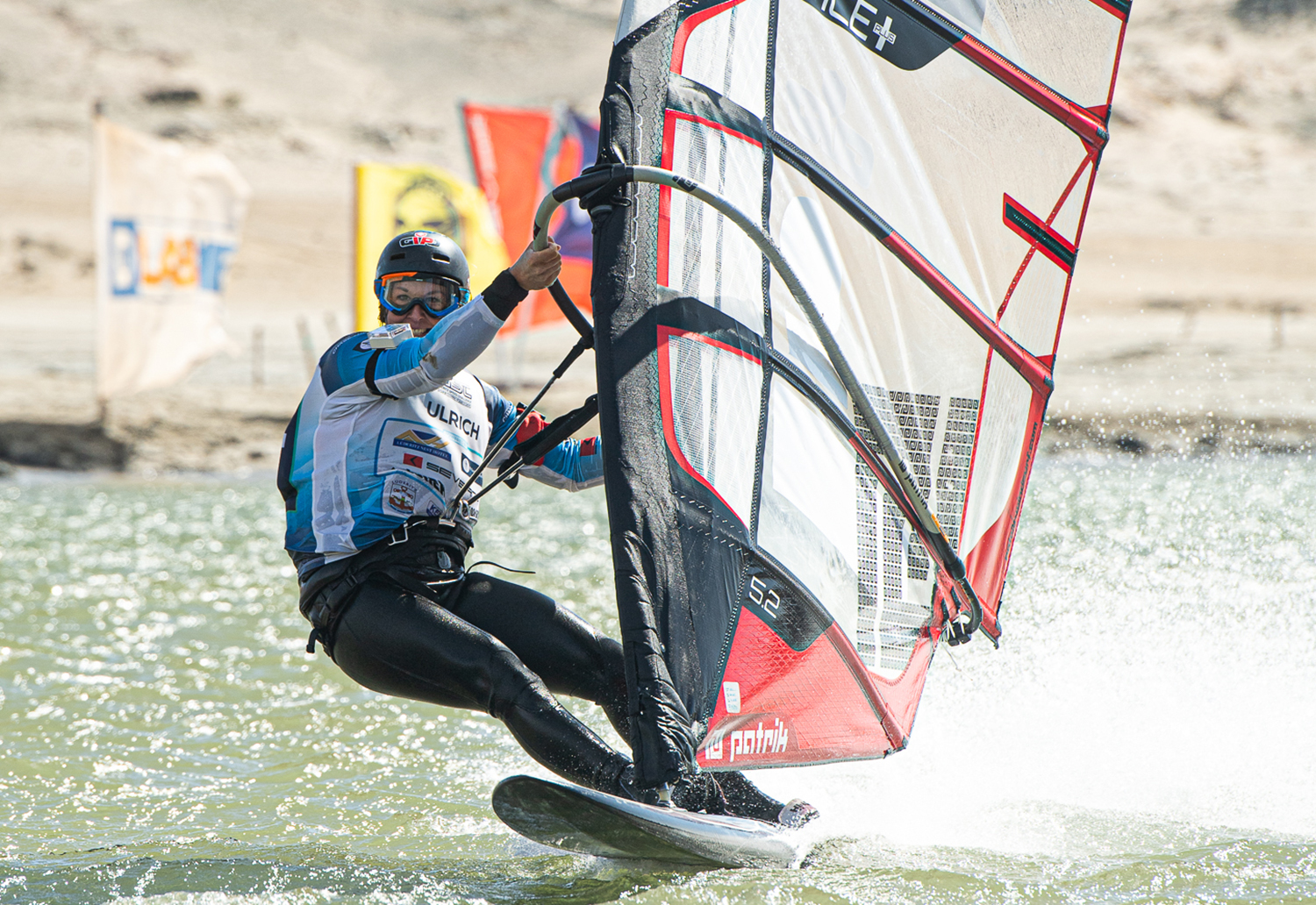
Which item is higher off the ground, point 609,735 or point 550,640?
point 550,640

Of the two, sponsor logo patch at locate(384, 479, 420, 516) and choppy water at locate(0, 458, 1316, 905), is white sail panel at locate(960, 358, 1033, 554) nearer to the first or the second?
choppy water at locate(0, 458, 1316, 905)

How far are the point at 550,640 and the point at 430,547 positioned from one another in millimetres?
432

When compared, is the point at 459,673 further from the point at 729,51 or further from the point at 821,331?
the point at 729,51

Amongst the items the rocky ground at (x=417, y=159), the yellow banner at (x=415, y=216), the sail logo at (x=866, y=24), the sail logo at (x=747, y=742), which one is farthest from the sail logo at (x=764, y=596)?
the rocky ground at (x=417, y=159)

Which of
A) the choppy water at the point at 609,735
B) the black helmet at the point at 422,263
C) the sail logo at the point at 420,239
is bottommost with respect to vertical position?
the choppy water at the point at 609,735

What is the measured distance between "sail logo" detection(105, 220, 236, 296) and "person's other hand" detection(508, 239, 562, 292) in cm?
1241

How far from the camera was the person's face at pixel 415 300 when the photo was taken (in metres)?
3.85

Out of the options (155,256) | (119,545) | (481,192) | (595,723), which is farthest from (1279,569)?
(155,256)

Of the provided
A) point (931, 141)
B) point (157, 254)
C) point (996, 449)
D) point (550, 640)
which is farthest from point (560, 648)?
point (157, 254)

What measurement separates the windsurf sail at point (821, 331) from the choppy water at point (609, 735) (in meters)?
0.51

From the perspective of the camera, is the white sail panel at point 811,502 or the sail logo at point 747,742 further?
the white sail panel at point 811,502

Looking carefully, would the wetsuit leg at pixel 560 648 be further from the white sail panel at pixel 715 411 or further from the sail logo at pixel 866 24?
the sail logo at pixel 866 24

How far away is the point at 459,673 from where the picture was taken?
3.45 meters

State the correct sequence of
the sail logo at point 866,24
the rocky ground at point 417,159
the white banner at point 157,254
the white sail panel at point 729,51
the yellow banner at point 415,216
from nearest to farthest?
the white sail panel at point 729,51, the sail logo at point 866,24, the yellow banner at point 415,216, the white banner at point 157,254, the rocky ground at point 417,159
